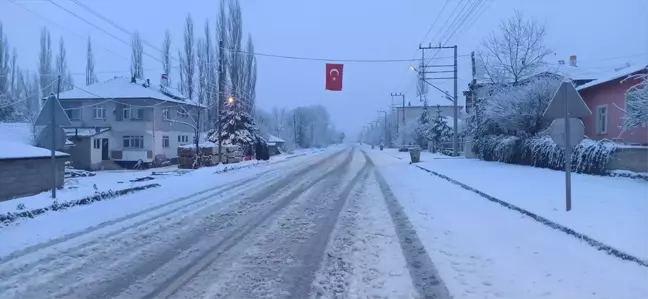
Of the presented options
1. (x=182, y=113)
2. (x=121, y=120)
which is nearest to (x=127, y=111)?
(x=121, y=120)

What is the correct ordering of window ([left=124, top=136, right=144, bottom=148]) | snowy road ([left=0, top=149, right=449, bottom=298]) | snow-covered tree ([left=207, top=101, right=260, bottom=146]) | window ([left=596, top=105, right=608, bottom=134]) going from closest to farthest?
snowy road ([left=0, top=149, right=449, bottom=298]) → window ([left=596, top=105, right=608, bottom=134]) → window ([left=124, top=136, right=144, bottom=148]) → snow-covered tree ([left=207, top=101, right=260, bottom=146])

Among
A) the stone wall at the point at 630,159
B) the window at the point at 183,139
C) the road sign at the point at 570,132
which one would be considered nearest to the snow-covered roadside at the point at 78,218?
the road sign at the point at 570,132

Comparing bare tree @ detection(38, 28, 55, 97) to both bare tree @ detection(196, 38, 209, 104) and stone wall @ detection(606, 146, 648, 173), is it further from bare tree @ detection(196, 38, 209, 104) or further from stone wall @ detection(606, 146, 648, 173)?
stone wall @ detection(606, 146, 648, 173)

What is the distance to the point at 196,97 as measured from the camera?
160 feet

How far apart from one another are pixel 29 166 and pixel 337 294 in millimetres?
13378

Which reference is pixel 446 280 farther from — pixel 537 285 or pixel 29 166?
pixel 29 166

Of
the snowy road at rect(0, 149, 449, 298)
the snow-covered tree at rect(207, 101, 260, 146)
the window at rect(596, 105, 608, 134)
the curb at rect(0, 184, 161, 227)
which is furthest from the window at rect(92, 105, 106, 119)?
the window at rect(596, 105, 608, 134)

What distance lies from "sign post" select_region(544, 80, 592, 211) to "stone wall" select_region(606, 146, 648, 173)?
823 centimetres

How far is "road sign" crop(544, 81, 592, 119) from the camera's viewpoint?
10078 mm

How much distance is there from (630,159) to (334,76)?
13.5m

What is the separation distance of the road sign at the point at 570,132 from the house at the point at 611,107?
558 inches

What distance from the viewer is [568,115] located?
33.2ft

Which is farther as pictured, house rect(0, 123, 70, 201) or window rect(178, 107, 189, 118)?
window rect(178, 107, 189, 118)

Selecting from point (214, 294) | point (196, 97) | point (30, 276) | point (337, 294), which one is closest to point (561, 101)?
point (337, 294)
